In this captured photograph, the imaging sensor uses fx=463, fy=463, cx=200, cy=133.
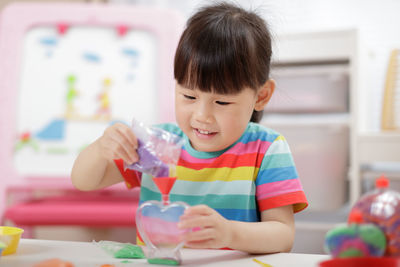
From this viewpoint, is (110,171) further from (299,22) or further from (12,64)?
(299,22)

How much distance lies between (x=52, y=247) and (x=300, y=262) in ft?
1.03

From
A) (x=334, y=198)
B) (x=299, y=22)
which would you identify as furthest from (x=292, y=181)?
(x=299, y=22)

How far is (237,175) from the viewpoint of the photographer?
31.6 inches

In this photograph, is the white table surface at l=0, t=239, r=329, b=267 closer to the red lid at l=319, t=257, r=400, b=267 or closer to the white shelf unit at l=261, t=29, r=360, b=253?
the red lid at l=319, t=257, r=400, b=267

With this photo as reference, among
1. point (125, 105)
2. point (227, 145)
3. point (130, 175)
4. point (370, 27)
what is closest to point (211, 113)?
point (227, 145)

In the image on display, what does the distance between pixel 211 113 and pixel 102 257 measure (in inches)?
10.2

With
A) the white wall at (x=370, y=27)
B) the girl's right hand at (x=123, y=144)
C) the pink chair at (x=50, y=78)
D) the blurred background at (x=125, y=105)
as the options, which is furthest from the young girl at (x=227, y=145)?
the white wall at (x=370, y=27)

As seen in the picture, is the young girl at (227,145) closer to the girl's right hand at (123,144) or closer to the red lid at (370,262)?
the girl's right hand at (123,144)

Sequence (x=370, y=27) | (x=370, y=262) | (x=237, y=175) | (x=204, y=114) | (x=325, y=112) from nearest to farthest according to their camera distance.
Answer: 1. (x=370, y=262)
2. (x=204, y=114)
3. (x=237, y=175)
4. (x=325, y=112)
5. (x=370, y=27)

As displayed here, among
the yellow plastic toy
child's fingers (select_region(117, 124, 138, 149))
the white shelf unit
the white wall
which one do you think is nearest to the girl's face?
child's fingers (select_region(117, 124, 138, 149))

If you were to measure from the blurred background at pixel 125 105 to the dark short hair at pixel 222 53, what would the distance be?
0.12 metres

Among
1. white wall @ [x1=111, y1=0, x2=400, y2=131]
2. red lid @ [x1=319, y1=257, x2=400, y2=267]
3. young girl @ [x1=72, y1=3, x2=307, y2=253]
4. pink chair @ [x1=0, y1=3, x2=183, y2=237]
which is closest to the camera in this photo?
red lid @ [x1=319, y1=257, x2=400, y2=267]

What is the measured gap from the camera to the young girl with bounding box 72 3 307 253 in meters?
0.66

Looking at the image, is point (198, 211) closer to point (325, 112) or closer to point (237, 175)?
point (237, 175)
